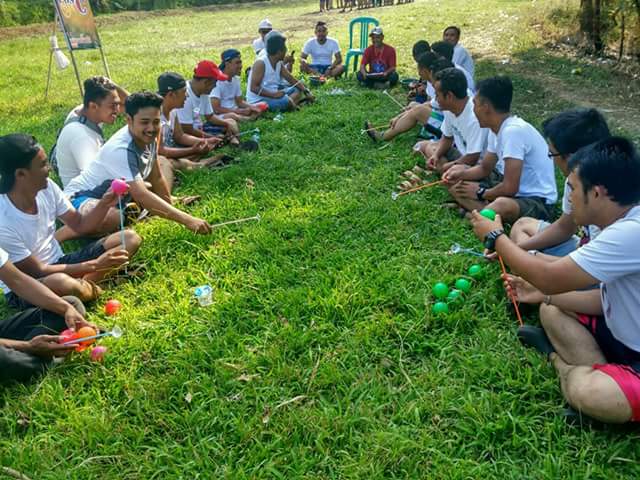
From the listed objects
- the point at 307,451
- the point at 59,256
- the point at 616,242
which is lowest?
the point at 307,451

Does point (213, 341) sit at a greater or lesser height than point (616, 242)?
lesser

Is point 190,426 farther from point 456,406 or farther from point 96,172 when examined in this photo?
point 96,172

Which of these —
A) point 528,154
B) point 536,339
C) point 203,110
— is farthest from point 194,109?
point 536,339

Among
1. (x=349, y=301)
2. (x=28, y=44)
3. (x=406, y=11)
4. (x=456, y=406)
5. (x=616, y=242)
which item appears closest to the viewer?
(x=616, y=242)

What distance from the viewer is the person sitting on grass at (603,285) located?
218cm

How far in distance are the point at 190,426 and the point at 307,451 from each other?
66 centimetres

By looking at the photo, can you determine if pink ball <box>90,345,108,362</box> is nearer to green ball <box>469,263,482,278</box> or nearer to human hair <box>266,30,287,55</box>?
green ball <box>469,263,482,278</box>

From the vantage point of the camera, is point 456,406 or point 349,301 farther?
point 349,301

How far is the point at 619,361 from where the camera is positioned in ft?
8.06

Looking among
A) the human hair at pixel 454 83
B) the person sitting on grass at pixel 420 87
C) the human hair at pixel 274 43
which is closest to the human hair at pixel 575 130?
the human hair at pixel 454 83

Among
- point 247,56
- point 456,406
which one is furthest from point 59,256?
point 247,56

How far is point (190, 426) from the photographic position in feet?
8.41

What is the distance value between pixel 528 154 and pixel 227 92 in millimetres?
4909

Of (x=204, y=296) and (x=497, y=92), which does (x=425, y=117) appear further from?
(x=204, y=296)
